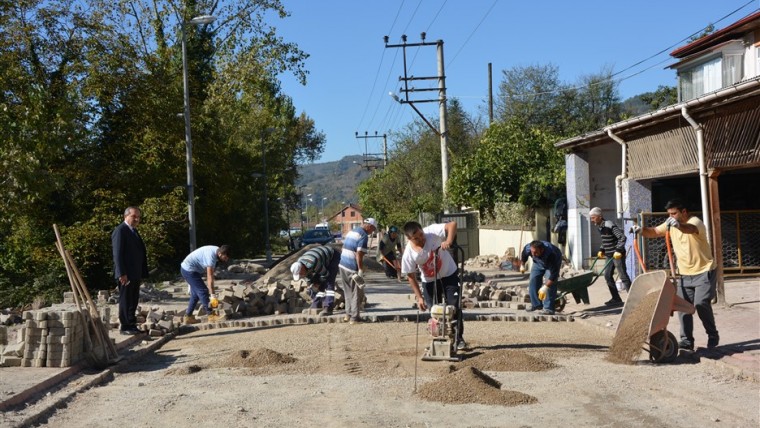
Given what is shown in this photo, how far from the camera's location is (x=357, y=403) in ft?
23.7

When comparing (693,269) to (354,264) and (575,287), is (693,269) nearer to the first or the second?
(575,287)

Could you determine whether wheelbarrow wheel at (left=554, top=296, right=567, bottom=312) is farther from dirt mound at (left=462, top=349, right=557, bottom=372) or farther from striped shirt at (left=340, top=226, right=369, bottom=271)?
dirt mound at (left=462, top=349, right=557, bottom=372)

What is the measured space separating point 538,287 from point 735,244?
22.3ft

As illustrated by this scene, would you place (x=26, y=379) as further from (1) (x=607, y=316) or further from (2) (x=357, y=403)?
(1) (x=607, y=316)

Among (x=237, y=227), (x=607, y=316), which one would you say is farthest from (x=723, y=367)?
(x=237, y=227)

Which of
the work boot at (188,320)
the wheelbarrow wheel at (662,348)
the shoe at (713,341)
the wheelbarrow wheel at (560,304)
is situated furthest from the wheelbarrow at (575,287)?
the work boot at (188,320)

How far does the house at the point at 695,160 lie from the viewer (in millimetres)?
13992

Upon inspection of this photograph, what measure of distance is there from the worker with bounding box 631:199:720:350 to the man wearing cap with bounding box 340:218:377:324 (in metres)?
4.92

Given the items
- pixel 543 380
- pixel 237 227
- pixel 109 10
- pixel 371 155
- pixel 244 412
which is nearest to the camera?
pixel 244 412

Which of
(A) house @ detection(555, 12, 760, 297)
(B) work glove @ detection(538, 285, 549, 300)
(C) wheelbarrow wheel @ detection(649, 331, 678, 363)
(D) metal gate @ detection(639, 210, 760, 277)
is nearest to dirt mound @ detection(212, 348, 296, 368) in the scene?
(C) wheelbarrow wheel @ detection(649, 331, 678, 363)

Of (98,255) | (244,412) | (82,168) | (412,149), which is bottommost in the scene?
(244,412)

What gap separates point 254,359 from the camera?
9422mm

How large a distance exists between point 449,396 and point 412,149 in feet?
138

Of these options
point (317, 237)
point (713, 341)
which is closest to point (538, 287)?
point (713, 341)
